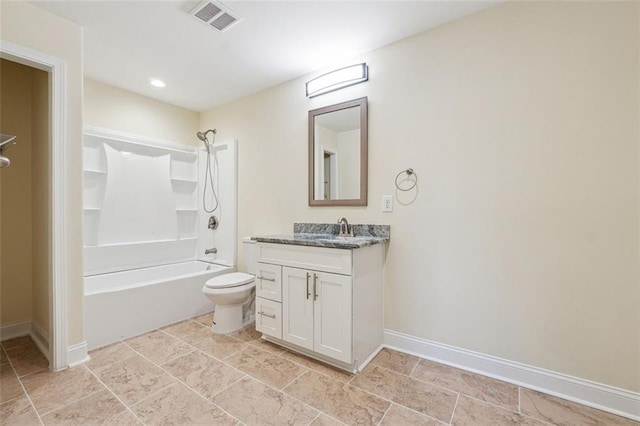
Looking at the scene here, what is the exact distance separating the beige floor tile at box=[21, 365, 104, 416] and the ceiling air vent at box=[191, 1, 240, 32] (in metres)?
2.42

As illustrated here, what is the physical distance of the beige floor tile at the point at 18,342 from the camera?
2279 mm

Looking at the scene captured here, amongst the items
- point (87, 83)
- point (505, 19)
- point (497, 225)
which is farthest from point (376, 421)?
point (87, 83)

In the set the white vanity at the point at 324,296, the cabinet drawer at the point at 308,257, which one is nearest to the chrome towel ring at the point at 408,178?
the white vanity at the point at 324,296

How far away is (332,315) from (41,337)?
233cm

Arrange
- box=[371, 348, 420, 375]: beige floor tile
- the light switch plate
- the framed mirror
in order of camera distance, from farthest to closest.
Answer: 1. the framed mirror
2. the light switch plate
3. box=[371, 348, 420, 375]: beige floor tile

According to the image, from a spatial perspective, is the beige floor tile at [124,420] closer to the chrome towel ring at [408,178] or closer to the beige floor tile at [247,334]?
the beige floor tile at [247,334]

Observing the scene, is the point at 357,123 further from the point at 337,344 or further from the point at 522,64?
the point at 337,344

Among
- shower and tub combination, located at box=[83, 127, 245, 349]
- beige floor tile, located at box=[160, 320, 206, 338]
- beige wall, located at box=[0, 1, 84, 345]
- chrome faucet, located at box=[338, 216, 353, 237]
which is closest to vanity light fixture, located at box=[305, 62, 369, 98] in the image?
A: chrome faucet, located at box=[338, 216, 353, 237]

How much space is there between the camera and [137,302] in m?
2.46

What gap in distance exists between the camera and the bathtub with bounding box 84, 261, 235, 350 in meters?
2.24

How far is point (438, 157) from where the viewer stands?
2035 mm

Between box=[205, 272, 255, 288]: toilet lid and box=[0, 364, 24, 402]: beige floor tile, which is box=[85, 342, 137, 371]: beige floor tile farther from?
box=[205, 272, 255, 288]: toilet lid

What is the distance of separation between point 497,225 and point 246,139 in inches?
102

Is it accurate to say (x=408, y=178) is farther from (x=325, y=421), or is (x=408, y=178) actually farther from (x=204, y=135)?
(x=204, y=135)
